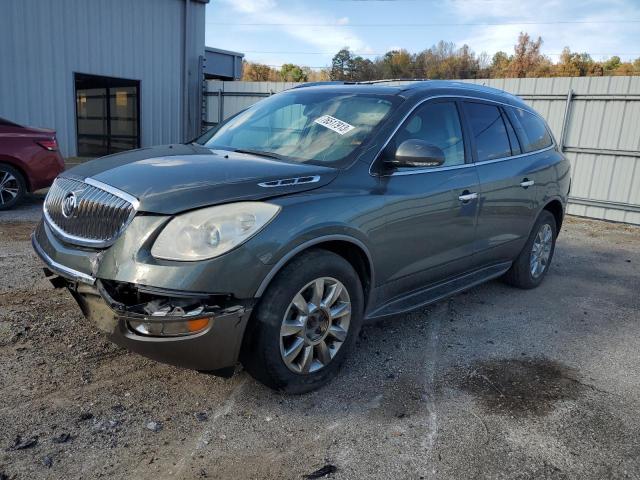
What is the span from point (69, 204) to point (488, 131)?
3.28 metres

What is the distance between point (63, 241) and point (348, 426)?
187 centimetres

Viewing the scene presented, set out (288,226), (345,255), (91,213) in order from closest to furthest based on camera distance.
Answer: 1. (288,226)
2. (91,213)
3. (345,255)

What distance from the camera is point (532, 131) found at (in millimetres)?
5203

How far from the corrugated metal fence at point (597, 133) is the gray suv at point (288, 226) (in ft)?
22.0

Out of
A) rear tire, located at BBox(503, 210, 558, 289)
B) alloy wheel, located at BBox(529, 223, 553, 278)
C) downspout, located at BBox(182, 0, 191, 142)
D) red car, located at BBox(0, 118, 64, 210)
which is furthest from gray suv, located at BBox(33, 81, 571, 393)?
downspout, located at BBox(182, 0, 191, 142)

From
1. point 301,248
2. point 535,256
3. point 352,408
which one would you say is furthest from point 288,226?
point 535,256

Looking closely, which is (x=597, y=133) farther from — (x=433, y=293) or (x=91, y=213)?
(x=91, y=213)

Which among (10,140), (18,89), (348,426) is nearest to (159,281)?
(348,426)

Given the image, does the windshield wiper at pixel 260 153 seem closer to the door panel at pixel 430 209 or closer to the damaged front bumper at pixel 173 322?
the door panel at pixel 430 209

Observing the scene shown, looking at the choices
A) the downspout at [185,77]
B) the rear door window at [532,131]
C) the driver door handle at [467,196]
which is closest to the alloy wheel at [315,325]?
the driver door handle at [467,196]

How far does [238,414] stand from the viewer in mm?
2852

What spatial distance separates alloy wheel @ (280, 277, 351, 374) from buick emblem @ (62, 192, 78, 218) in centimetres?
136

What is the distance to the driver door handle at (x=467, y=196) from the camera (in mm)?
3947

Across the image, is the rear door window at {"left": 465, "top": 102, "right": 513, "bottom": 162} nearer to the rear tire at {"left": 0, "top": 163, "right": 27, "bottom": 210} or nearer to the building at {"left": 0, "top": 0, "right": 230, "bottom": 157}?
the rear tire at {"left": 0, "top": 163, "right": 27, "bottom": 210}
